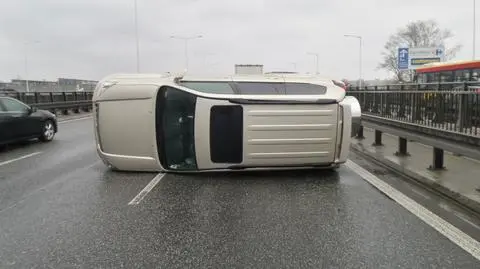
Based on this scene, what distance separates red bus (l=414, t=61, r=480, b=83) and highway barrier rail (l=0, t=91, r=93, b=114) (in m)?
22.1

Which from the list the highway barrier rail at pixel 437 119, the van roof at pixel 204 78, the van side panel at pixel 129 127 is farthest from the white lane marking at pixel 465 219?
the van side panel at pixel 129 127

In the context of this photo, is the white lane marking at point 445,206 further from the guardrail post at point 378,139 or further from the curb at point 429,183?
the guardrail post at point 378,139

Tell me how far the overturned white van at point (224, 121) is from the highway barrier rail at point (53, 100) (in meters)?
17.5

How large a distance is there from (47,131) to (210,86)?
28.8 ft

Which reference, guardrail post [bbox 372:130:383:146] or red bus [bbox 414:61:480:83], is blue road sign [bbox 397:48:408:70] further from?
guardrail post [bbox 372:130:383:146]

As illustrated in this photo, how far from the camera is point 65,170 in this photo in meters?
Result: 9.75

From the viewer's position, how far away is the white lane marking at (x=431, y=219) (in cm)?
499

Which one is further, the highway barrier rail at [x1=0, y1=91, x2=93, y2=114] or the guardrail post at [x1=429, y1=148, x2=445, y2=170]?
the highway barrier rail at [x1=0, y1=91, x2=93, y2=114]

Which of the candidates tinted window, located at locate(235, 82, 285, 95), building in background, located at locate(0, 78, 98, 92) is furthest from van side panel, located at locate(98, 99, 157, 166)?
building in background, located at locate(0, 78, 98, 92)

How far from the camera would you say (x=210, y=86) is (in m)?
8.56

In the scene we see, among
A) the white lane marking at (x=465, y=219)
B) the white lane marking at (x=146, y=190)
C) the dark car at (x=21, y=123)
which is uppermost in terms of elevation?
the dark car at (x=21, y=123)

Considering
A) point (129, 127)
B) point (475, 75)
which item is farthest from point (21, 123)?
point (475, 75)

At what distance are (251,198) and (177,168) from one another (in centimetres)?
214

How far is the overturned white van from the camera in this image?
8.34 metres
